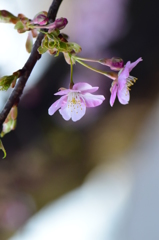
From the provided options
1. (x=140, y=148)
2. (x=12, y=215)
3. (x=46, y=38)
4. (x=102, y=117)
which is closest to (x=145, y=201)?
(x=140, y=148)

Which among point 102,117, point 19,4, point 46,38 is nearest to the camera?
point 46,38

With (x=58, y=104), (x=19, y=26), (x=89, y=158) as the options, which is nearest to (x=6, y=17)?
(x=19, y=26)

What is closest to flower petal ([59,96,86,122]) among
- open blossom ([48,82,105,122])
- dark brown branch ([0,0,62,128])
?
open blossom ([48,82,105,122])

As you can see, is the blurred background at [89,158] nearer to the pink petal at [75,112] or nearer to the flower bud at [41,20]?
the pink petal at [75,112]

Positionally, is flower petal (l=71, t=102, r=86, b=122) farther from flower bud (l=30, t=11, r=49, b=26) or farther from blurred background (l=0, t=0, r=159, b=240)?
blurred background (l=0, t=0, r=159, b=240)

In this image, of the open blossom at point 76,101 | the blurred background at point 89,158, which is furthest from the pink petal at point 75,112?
the blurred background at point 89,158

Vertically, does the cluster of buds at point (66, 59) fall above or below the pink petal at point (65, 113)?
above

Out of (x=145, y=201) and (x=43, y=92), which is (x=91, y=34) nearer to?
(x=43, y=92)
